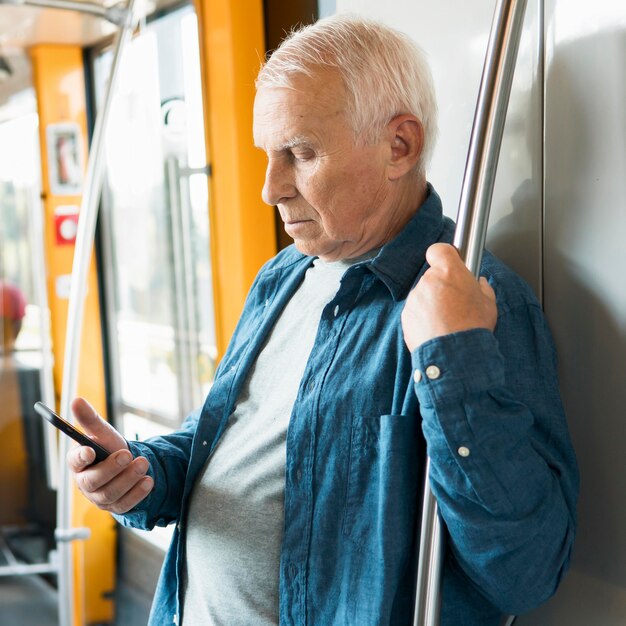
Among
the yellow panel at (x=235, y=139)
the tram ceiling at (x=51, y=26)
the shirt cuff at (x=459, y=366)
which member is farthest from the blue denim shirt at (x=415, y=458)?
the tram ceiling at (x=51, y=26)

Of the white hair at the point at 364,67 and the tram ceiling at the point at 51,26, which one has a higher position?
the tram ceiling at the point at 51,26

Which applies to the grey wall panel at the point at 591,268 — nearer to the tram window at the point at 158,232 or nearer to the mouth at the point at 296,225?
the mouth at the point at 296,225

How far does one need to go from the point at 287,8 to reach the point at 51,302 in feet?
6.24

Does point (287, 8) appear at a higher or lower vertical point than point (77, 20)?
lower

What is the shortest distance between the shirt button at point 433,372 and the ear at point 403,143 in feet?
1.23

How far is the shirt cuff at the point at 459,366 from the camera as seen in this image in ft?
2.96

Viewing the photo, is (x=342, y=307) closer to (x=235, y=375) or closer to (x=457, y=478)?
(x=235, y=375)

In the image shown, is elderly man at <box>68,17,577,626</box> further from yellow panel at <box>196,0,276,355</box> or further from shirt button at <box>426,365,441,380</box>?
yellow panel at <box>196,0,276,355</box>

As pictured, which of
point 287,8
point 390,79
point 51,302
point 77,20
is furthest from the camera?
point 51,302

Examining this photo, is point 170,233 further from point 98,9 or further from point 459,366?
point 459,366

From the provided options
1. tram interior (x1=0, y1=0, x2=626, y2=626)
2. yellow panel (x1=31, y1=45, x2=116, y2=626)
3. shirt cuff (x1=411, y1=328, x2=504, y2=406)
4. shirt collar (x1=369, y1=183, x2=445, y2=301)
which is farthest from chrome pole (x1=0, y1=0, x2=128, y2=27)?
shirt cuff (x1=411, y1=328, x2=504, y2=406)

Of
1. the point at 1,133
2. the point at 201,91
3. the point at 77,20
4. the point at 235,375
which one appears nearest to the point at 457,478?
the point at 235,375

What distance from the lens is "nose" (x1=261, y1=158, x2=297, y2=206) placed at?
3.97 feet

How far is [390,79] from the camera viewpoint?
3.82 feet
